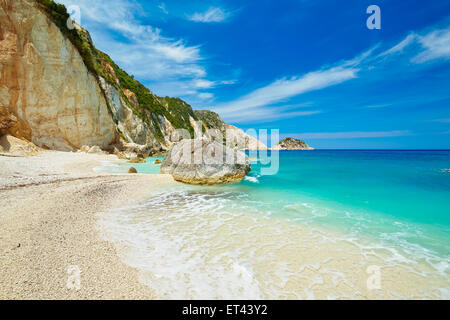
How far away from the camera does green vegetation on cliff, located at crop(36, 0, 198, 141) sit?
1991 centimetres

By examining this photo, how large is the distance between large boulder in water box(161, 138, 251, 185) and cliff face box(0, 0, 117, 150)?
560 inches

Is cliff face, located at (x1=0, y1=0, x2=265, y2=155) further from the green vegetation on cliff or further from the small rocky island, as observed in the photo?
the small rocky island

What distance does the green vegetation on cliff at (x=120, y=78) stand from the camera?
65.3ft

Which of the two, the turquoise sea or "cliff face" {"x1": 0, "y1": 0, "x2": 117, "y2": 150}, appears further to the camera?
"cliff face" {"x1": 0, "y1": 0, "x2": 117, "y2": 150}

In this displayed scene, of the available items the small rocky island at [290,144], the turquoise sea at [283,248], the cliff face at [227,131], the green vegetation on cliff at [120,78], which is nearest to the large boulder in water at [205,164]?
the turquoise sea at [283,248]

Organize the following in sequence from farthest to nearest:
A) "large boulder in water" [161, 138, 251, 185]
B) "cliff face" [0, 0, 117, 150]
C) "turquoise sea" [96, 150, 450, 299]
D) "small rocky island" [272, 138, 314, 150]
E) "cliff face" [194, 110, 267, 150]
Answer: "small rocky island" [272, 138, 314, 150], "cliff face" [194, 110, 267, 150], "cliff face" [0, 0, 117, 150], "large boulder in water" [161, 138, 251, 185], "turquoise sea" [96, 150, 450, 299]

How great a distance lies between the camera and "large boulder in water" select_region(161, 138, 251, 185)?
454 inches

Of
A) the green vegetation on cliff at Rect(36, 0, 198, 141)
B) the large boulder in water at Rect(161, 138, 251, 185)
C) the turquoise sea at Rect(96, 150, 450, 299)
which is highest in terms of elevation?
the green vegetation on cliff at Rect(36, 0, 198, 141)

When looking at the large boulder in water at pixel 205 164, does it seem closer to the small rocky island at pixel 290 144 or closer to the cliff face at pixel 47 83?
the cliff face at pixel 47 83

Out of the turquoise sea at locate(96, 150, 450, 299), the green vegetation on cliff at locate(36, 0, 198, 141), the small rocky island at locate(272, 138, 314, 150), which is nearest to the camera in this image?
the turquoise sea at locate(96, 150, 450, 299)

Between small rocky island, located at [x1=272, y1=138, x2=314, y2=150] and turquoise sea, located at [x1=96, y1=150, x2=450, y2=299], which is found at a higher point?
small rocky island, located at [x1=272, y1=138, x2=314, y2=150]

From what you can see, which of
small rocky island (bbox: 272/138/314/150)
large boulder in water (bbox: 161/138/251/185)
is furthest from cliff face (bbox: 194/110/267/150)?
large boulder in water (bbox: 161/138/251/185)

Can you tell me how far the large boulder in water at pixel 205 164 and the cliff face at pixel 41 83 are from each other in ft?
46.7

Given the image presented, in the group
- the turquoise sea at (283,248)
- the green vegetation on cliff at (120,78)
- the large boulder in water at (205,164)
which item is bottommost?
the turquoise sea at (283,248)
